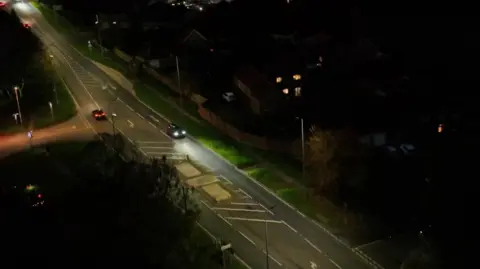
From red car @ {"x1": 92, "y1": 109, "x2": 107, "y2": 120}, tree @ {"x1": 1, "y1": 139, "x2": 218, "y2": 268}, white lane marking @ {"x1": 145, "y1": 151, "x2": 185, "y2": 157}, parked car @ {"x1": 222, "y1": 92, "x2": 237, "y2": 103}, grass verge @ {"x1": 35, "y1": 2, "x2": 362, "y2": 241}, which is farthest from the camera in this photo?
parked car @ {"x1": 222, "y1": 92, "x2": 237, "y2": 103}

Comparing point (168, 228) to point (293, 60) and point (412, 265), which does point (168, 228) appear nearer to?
point (412, 265)

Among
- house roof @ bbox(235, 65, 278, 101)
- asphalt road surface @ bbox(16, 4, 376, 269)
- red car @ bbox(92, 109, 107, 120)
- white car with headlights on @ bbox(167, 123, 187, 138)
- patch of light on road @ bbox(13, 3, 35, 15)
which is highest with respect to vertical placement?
patch of light on road @ bbox(13, 3, 35, 15)

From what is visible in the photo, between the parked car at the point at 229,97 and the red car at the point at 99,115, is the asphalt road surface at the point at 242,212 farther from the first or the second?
the parked car at the point at 229,97

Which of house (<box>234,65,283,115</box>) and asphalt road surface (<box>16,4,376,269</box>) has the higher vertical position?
house (<box>234,65,283,115</box>)

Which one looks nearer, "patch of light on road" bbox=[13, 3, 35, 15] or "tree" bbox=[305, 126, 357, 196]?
"tree" bbox=[305, 126, 357, 196]

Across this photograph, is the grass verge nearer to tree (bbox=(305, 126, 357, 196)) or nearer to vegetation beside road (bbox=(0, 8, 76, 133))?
tree (bbox=(305, 126, 357, 196))

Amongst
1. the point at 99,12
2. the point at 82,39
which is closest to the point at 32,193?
the point at 82,39

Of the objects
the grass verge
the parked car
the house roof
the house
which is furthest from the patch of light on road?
the house

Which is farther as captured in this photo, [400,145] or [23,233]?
[400,145]

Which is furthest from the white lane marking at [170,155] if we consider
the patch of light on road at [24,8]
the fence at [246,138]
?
the patch of light on road at [24,8]
